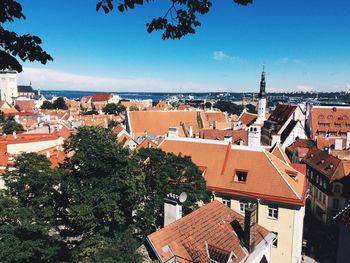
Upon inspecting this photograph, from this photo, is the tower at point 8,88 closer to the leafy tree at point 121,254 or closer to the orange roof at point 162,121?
the orange roof at point 162,121

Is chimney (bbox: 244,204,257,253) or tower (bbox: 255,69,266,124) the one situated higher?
tower (bbox: 255,69,266,124)

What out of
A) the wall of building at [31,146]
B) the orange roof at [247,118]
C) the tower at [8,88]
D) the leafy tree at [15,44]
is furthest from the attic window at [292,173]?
the tower at [8,88]

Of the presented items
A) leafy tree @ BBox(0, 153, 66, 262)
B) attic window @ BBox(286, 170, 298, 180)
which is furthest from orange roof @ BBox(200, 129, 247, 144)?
leafy tree @ BBox(0, 153, 66, 262)

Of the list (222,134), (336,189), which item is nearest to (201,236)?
(336,189)

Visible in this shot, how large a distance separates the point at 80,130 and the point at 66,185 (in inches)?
163

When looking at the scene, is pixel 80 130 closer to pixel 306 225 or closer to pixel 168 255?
pixel 168 255

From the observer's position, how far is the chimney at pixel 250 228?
1733cm

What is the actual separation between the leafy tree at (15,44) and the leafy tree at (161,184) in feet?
53.2

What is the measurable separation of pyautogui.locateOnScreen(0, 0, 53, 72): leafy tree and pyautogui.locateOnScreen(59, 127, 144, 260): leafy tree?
48.8 ft

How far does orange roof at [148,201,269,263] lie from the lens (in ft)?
51.9

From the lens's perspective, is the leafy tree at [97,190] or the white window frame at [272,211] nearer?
the leafy tree at [97,190]

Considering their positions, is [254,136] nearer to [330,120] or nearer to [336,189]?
[336,189]

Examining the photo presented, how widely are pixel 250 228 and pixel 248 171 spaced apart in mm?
9994

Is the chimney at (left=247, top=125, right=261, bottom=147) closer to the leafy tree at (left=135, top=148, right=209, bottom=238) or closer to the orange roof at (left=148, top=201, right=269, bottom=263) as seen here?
the leafy tree at (left=135, top=148, right=209, bottom=238)
